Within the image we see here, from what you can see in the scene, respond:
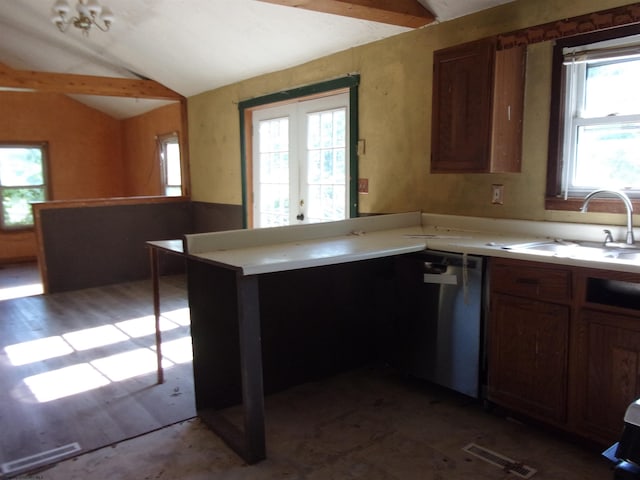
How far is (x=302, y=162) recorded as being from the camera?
15.4 feet

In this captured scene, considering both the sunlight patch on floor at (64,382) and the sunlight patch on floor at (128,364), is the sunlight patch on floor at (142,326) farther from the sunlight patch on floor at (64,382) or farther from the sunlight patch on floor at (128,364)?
the sunlight patch on floor at (64,382)

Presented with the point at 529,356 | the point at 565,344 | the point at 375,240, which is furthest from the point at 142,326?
the point at 565,344

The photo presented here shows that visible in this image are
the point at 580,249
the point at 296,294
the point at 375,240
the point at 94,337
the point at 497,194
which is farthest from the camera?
the point at 94,337

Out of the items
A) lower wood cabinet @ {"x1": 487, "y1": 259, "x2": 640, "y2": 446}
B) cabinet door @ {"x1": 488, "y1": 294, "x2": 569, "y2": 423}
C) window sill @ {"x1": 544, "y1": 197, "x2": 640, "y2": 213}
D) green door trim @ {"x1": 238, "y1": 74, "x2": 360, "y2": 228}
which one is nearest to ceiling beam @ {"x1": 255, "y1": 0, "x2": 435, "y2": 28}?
green door trim @ {"x1": 238, "y1": 74, "x2": 360, "y2": 228}

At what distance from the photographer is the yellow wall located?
113 inches

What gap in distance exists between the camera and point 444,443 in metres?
2.35

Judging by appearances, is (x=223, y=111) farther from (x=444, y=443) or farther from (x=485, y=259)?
(x=444, y=443)

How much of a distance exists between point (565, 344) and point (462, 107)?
1.39m

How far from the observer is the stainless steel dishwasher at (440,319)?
101 inches

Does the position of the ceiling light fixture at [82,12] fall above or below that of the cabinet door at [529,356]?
above

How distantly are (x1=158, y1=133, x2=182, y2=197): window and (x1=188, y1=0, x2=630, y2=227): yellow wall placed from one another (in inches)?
109

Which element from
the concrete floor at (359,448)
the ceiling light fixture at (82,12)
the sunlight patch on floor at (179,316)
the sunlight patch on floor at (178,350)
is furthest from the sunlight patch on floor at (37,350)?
the ceiling light fixture at (82,12)

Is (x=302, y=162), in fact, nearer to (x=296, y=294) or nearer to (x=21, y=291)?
(x=296, y=294)

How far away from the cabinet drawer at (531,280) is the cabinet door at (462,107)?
641mm
